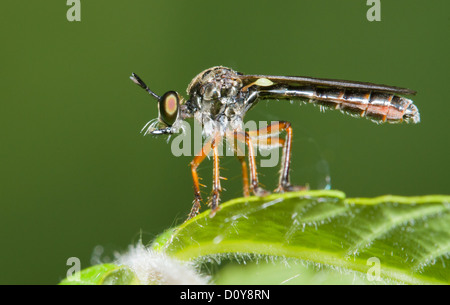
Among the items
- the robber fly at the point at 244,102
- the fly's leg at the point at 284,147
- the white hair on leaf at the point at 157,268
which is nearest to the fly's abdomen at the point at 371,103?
the robber fly at the point at 244,102

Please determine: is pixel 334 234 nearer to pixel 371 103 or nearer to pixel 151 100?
pixel 371 103

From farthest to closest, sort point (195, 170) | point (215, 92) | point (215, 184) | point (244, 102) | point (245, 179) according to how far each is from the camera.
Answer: point (244, 102)
point (215, 92)
point (195, 170)
point (215, 184)
point (245, 179)

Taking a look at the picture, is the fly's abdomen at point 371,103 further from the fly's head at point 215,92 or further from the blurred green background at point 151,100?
the blurred green background at point 151,100

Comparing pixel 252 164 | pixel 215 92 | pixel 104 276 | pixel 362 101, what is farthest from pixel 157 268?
pixel 362 101

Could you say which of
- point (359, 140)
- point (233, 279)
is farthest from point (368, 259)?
point (359, 140)

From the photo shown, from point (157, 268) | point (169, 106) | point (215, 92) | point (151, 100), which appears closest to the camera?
point (157, 268)

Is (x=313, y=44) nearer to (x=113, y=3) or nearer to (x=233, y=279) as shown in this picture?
(x=113, y=3)

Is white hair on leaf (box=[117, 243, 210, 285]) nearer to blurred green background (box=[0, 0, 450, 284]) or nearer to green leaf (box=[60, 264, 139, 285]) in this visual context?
green leaf (box=[60, 264, 139, 285])
